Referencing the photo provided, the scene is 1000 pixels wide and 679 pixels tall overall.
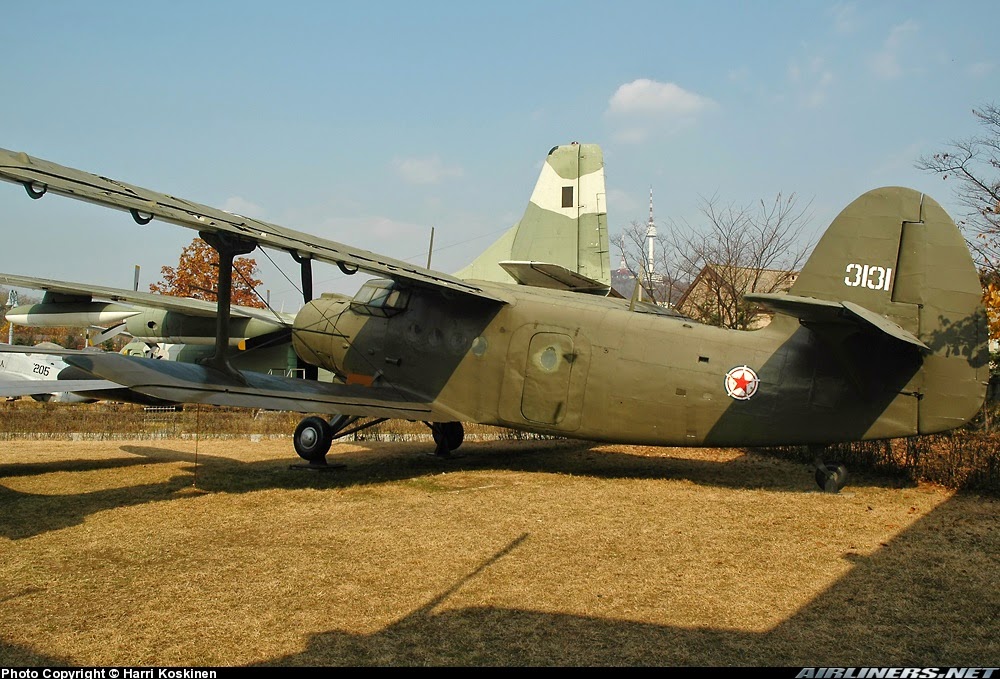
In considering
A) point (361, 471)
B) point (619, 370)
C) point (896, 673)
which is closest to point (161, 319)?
point (361, 471)

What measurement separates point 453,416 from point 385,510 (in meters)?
2.84

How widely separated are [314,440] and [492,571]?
6.33 meters

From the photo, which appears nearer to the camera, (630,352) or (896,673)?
(896,673)

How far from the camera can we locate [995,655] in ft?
14.5

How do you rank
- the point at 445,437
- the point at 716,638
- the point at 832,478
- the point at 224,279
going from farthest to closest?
the point at 445,437, the point at 832,478, the point at 224,279, the point at 716,638

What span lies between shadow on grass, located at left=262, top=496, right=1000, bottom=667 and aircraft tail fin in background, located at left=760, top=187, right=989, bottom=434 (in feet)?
12.2

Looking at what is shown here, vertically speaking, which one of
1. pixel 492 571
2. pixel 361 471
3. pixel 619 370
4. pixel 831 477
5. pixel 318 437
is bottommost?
pixel 361 471

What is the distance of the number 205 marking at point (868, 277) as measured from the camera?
9242 mm

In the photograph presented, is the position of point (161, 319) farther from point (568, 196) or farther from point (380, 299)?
point (568, 196)

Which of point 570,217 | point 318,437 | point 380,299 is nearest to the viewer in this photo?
point 318,437

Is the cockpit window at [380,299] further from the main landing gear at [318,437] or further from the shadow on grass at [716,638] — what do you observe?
the shadow on grass at [716,638]

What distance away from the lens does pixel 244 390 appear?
9805 millimetres

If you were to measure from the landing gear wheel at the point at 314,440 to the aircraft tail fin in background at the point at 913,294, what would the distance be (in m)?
7.25

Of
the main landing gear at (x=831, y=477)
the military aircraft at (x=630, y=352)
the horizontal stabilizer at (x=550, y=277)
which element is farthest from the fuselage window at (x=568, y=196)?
the main landing gear at (x=831, y=477)
